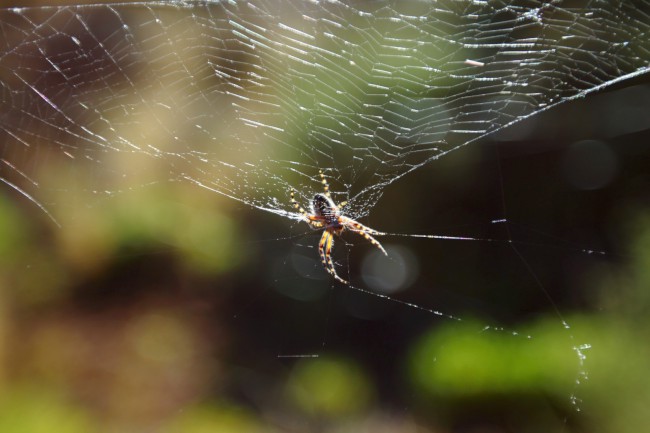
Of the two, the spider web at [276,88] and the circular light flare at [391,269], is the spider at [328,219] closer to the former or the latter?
the spider web at [276,88]

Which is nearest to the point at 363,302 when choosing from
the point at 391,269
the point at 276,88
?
the point at 391,269

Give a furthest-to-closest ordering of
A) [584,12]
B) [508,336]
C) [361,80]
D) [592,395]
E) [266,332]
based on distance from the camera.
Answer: [266,332]
[361,80]
[508,336]
[592,395]
[584,12]

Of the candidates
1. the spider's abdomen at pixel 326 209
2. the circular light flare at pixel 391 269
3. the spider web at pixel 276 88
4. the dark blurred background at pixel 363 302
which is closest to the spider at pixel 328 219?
the spider's abdomen at pixel 326 209

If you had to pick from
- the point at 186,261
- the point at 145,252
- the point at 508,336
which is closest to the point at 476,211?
the point at 508,336

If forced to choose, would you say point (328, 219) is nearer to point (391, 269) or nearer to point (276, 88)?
point (276, 88)

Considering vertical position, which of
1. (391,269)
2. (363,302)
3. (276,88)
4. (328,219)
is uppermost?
→ (276,88)

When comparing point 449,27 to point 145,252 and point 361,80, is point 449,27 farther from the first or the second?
point 145,252

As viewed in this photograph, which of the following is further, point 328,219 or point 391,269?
point 391,269

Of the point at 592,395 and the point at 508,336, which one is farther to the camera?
the point at 508,336
